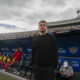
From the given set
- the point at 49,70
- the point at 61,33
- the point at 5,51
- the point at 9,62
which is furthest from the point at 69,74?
the point at 5,51

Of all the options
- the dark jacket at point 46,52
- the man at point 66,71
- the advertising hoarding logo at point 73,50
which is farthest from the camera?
the advertising hoarding logo at point 73,50

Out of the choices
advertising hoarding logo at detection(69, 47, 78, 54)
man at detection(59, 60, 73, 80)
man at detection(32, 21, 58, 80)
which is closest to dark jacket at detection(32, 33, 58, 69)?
man at detection(32, 21, 58, 80)

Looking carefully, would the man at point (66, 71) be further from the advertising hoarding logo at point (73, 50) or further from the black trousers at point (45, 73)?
the black trousers at point (45, 73)

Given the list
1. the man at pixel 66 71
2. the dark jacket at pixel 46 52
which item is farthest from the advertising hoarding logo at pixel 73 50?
the dark jacket at pixel 46 52

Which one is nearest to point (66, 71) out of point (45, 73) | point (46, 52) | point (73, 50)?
point (73, 50)

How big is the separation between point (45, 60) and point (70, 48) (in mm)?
3831

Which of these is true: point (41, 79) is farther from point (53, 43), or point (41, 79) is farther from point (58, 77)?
point (58, 77)

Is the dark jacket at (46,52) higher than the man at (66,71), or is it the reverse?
the dark jacket at (46,52)

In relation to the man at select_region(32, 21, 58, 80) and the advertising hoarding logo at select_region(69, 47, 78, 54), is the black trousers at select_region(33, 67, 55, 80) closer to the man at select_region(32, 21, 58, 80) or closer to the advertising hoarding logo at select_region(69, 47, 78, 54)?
the man at select_region(32, 21, 58, 80)

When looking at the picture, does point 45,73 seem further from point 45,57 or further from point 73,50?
point 73,50

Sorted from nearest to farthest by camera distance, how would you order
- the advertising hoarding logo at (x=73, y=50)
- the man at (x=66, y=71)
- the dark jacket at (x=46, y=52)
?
the dark jacket at (x=46, y=52)
the man at (x=66, y=71)
the advertising hoarding logo at (x=73, y=50)

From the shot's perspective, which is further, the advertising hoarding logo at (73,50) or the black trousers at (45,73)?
the advertising hoarding logo at (73,50)

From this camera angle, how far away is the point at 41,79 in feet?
6.18

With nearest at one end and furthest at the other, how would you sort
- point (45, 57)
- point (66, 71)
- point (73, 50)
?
point (45, 57) → point (66, 71) → point (73, 50)
